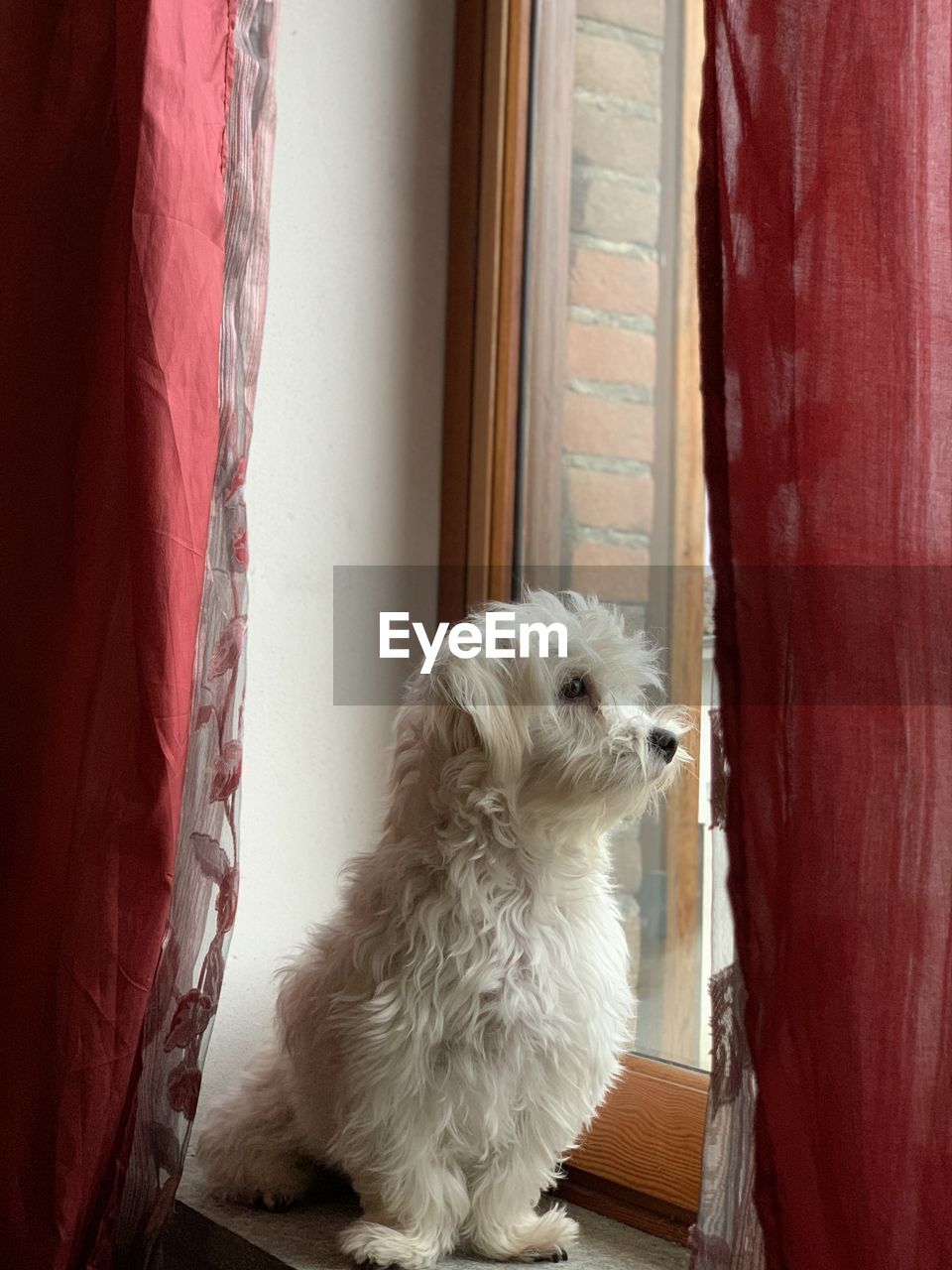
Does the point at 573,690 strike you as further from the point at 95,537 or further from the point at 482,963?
the point at 95,537

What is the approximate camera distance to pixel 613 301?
1.73m

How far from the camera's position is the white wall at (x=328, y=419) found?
1547mm

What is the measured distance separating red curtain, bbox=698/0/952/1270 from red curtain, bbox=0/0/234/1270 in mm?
550

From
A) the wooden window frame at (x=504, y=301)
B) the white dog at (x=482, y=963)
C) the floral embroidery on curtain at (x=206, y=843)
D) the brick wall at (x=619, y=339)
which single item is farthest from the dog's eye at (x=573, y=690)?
the brick wall at (x=619, y=339)

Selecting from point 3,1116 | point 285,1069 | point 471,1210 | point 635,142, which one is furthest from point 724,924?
point 635,142

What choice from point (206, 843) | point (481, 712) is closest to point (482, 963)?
point (481, 712)

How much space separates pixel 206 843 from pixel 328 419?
0.63 m

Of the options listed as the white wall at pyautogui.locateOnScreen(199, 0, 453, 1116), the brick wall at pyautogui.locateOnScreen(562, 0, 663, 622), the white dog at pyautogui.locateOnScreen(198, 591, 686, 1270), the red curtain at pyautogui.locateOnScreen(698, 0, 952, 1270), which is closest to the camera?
the red curtain at pyautogui.locateOnScreen(698, 0, 952, 1270)

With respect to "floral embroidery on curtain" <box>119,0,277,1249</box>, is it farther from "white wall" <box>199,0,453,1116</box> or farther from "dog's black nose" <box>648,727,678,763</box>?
"dog's black nose" <box>648,727,678,763</box>

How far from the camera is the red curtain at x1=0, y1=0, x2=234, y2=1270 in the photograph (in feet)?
3.64

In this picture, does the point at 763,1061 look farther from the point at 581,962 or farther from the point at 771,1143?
the point at 581,962

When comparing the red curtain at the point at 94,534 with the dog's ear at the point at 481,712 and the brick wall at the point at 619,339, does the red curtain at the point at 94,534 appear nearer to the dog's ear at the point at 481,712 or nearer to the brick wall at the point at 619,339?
the dog's ear at the point at 481,712

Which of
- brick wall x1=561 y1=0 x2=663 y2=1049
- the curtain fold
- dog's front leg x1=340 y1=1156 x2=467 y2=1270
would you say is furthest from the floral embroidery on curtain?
brick wall x1=561 y1=0 x2=663 y2=1049

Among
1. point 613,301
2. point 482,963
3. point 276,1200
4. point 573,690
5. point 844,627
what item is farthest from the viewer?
point 613,301
